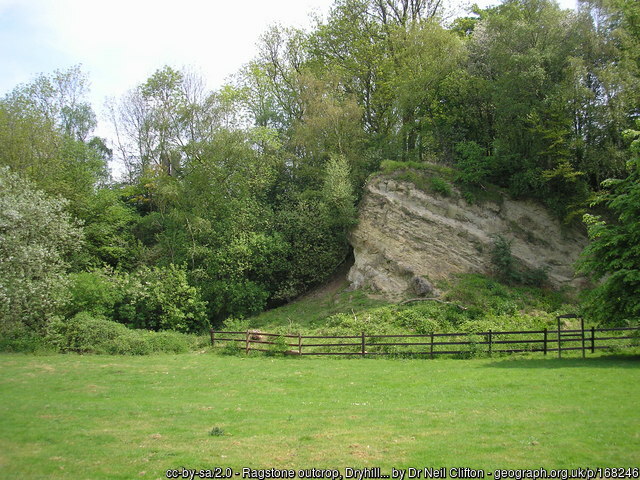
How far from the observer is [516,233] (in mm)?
30641

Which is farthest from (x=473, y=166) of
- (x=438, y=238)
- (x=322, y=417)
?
(x=322, y=417)

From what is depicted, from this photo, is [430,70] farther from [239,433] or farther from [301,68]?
[239,433]

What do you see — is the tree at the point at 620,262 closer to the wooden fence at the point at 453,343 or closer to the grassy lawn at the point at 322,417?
the wooden fence at the point at 453,343

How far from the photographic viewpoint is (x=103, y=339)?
2442 cm

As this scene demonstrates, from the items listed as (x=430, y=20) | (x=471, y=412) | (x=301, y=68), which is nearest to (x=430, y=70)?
(x=430, y=20)

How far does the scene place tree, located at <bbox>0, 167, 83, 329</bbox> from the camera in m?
23.0

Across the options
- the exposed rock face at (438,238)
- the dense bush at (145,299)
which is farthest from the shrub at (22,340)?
the exposed rock face at (438,238)

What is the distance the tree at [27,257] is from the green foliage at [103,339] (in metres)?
1.05

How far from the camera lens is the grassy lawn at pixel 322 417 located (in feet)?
29.1

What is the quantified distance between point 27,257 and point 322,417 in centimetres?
1897

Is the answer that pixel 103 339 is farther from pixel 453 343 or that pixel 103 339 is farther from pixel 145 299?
pixel 453 343

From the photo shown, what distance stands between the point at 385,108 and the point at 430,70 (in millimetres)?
6156

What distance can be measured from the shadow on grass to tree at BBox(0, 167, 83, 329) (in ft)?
71.7

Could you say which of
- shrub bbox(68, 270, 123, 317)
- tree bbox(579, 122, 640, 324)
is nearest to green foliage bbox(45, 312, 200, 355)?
shrub bbox(68, 270, 123, 317)
